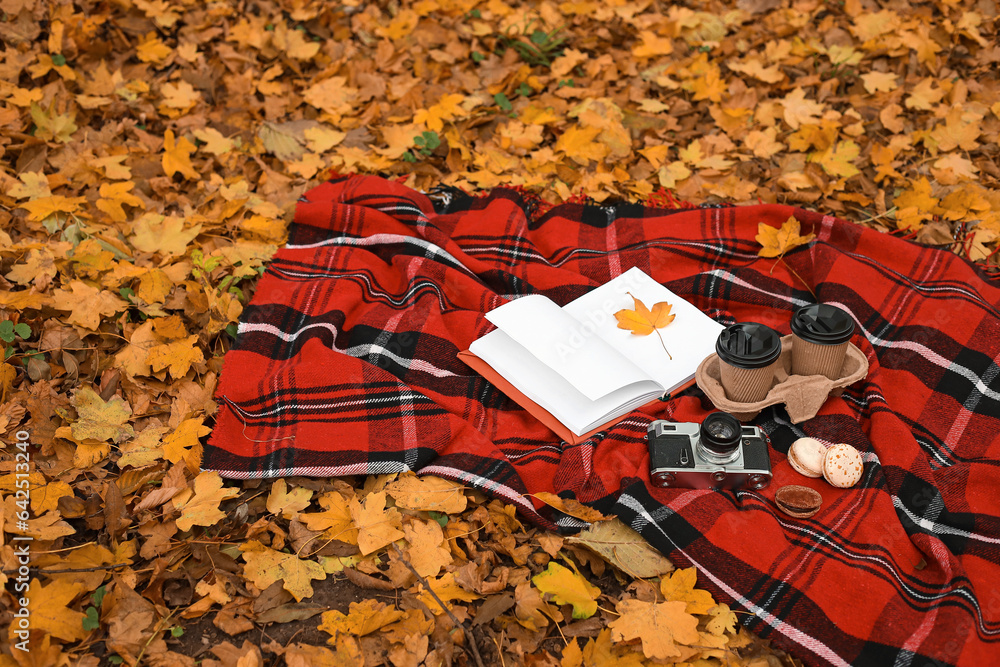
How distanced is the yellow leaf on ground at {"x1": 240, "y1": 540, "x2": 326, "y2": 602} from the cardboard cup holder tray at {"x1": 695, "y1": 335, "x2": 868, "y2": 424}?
1065mm

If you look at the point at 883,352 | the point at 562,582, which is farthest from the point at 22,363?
the point at 883,352

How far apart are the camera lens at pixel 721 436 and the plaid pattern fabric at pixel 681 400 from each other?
0.36 feet

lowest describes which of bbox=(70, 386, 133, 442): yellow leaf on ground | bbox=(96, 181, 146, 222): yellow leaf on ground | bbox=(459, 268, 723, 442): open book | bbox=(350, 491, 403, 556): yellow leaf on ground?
bbox=(350, 491, 403, 556): yellow leaf on ground

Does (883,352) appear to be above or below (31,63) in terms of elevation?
below

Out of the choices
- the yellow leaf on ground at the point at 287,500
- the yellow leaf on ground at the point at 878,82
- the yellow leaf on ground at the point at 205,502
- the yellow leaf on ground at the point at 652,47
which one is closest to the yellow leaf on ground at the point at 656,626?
the yellow leaf on ground at the point at 287,500

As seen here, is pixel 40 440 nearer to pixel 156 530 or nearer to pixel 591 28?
pixel 156 530

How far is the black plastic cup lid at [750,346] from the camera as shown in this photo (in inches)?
67.9

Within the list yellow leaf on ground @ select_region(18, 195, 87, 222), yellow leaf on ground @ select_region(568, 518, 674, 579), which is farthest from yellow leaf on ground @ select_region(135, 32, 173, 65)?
yellow leaf on ground @ select_region(568, 518, 674, 579)

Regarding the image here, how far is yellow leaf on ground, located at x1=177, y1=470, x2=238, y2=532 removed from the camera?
67.1 inches

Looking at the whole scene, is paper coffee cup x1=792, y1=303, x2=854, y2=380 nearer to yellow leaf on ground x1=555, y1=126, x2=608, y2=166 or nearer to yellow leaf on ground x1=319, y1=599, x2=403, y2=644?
yellow leaf on ground x1=319, y1=599, x2=403, y2=644

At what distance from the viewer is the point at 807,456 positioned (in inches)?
69.0

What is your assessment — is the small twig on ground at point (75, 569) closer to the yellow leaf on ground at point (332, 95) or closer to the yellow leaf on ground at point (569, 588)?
the yellow leaf on ground at point (569, 588)

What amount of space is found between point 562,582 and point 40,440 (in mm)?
1365

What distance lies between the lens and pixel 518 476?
69.7 inches
